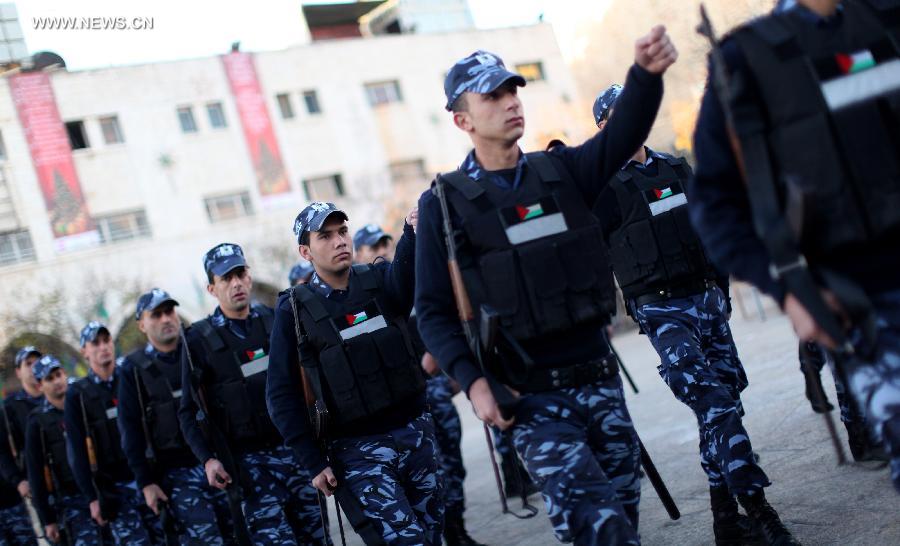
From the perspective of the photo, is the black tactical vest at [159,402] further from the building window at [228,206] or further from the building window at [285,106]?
the building window at [285,106]

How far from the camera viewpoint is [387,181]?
116ft

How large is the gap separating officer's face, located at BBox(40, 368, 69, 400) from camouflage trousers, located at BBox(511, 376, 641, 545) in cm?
747

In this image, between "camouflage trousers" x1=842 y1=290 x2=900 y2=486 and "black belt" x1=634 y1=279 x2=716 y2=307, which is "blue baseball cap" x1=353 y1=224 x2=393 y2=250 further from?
"camouflage trousers" x1=842 y1=290 x2=900 y2=486

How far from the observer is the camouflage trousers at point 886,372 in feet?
8.37

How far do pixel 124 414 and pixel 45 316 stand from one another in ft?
75.4

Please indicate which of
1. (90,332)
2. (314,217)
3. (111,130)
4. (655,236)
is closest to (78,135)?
(111,130)

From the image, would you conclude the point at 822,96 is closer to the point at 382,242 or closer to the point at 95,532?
the point at 382,242

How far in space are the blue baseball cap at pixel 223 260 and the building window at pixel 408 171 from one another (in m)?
29.2

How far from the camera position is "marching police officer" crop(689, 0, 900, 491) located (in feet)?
8.27

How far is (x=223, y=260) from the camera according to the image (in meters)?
6.54

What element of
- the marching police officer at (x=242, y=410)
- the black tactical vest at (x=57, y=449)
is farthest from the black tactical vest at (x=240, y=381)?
the black tactical vest at (x=57, y=449)

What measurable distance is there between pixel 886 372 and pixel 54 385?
29.1 feet

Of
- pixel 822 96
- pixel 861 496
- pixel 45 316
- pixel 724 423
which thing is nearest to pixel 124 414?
pixel 724 423

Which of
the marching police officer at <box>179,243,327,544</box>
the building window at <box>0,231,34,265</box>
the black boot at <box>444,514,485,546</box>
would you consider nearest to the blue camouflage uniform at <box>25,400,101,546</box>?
the marching police officer at <box>179,243,327,544</box>
